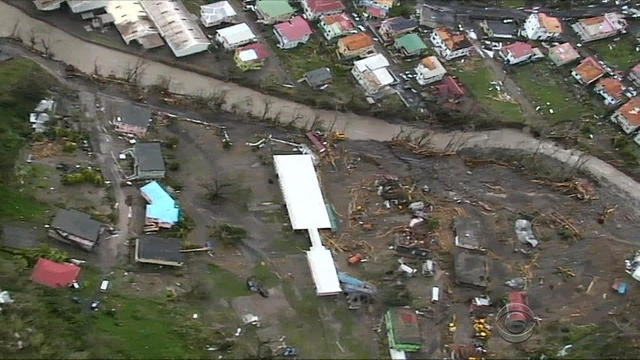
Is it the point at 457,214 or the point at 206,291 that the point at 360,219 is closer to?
the point at 457,214

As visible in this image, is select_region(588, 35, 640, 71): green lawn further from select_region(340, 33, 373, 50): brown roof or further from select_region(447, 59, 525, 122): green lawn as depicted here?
select_region(340, 33, 373, 50): brown roof

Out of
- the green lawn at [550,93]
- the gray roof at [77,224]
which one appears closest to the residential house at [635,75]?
the green lawn at [550,93]

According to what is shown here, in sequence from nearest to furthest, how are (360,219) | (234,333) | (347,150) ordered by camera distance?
(234,333)
(360,219)
(347,150)

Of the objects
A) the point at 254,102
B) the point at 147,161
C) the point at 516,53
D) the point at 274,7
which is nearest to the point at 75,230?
the point at 147,161

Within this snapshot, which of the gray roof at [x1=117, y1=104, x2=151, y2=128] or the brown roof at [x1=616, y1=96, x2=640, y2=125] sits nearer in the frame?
the gray roof at [x1=117, y1=104, x2=151, y2=128]

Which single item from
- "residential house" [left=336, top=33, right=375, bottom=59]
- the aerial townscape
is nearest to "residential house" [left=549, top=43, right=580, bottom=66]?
the aerial townscape

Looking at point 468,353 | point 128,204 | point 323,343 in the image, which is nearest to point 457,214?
point 468,353

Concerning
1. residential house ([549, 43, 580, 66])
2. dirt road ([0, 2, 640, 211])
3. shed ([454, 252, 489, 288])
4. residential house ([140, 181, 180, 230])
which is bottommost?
shed ([454, 252, 489, 288])

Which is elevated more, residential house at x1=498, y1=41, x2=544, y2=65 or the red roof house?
residential house at x1=498, y1=41, x2=544, y2=65
